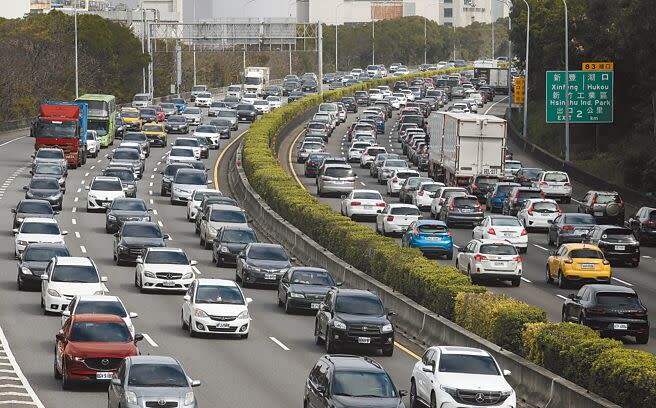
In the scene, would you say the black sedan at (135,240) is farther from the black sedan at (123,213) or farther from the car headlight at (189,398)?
the car headlight at (189,398)

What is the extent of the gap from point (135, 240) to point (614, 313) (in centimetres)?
1847

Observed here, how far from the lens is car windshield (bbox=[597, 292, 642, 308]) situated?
33719 millimetres

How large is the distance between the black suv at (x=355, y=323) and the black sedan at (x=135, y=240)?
14367 mm

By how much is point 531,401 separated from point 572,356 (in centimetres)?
118

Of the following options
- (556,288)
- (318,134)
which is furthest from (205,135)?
(556,288)

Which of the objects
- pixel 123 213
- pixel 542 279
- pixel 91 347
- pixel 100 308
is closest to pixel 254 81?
pixel 123 213

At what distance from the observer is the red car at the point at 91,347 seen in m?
26.8

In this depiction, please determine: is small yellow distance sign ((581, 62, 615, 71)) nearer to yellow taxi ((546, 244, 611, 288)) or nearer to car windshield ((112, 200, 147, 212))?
car windshield ((112, 200, 147, 212))

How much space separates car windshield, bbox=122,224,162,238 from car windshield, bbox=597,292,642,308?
17.8m

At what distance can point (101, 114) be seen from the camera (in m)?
89.2

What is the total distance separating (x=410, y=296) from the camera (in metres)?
38.1

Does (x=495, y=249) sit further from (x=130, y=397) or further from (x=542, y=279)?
(x=130, y=397)

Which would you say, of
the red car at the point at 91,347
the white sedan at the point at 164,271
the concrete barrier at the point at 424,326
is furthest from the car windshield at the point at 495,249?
the red car at the point at 91,347

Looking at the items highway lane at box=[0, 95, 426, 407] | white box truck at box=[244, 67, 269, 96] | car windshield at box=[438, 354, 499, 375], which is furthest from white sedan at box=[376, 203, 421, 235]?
white box truck at box=[244, 67, 269, 96]
